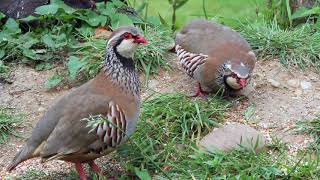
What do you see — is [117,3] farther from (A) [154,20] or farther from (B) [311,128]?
(B) [311,128]

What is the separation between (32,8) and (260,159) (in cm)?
277

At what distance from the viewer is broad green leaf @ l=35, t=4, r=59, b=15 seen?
21.1ft

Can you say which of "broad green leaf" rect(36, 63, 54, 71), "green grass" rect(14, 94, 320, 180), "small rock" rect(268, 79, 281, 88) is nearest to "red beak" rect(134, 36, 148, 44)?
"green grass" rect(14, 94, 320, 180)

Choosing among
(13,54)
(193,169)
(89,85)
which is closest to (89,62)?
(13,54)

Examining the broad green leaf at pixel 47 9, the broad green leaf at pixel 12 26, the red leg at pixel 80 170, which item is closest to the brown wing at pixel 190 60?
the broad green leaf at pixel 47 9

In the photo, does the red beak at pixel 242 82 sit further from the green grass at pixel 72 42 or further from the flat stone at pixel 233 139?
the green grass at pixel 72 42

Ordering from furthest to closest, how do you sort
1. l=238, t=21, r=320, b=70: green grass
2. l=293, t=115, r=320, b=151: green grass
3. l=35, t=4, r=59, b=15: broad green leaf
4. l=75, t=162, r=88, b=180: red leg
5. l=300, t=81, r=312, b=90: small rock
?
l=35, t=4, r=59, b=15: broad green leaf
l=238, t=21, r=320, b=70: green grass
l=300, t=81, r=312, b=90: small rock
l=293, t=115, r=320, b=151: green grass
l=75, t=162, r=88, b=180: red leg

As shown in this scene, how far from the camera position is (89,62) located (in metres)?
6.14

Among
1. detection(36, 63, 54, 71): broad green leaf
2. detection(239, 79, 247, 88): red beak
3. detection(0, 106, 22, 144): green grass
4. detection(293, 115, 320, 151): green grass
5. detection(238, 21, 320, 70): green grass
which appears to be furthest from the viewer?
detection(36, 63, 54, 71): broad green leaf

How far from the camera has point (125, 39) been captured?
497 cm

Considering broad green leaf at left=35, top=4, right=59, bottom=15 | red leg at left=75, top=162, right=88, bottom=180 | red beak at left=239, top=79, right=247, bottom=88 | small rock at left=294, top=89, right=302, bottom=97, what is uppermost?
broad green leaf at left=35, top=4, right=59, bottom=15

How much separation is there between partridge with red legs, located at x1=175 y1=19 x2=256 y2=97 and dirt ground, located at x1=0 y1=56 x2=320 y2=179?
183mm

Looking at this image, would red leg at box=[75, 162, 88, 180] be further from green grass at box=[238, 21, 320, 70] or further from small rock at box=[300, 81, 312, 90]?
green grass at box=[238, 21, 320, 70]

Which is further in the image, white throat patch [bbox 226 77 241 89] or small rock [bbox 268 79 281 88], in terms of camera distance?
small rock [bbox 268 79 281 88]
